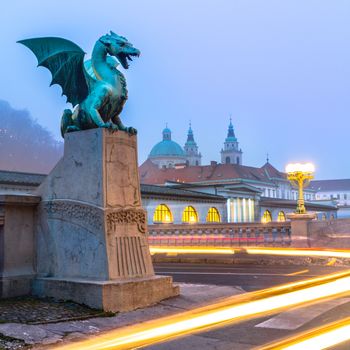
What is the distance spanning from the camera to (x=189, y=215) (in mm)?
58062

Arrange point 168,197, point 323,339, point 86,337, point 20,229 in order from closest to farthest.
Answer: point 323,339 < point 86,337 < point 20,229 < point 168,197

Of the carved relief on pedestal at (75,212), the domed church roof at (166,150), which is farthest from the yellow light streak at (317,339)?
the domed church roof at (166,150)

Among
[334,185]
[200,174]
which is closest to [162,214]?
[200,174]

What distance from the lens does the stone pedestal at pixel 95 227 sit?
9.00 m

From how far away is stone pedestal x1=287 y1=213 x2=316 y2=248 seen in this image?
71.7ft

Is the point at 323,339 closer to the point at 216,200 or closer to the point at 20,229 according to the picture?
the point at 20,229

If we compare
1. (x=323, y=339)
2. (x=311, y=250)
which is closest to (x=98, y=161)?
(x=323, y=339)

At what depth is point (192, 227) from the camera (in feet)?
88.6

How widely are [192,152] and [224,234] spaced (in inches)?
6114

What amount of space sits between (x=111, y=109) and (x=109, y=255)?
2656mm

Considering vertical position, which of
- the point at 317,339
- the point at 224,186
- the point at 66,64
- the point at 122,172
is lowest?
the point at 317,339

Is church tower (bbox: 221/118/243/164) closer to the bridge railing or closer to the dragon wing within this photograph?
the bridge railing

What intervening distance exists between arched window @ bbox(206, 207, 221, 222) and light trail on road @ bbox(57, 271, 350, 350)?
5011cm

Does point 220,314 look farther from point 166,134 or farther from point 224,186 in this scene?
point 166,134
